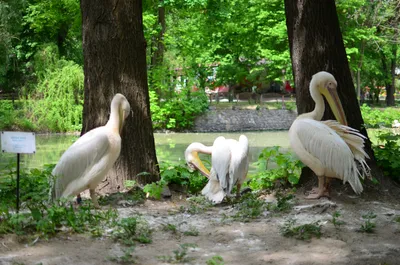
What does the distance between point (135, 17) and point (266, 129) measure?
24.4 meters

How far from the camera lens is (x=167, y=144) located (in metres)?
23.3

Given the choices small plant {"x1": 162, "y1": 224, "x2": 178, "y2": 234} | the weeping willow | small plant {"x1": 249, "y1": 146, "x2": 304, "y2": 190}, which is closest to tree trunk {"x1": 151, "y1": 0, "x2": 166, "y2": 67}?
the weeping willow

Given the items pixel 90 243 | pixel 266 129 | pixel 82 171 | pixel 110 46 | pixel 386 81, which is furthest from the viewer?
pixel 386 81

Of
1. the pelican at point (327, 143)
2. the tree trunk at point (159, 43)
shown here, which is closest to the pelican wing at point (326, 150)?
the pelican at point (327, 143)

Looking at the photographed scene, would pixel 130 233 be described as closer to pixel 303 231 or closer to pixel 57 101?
pixel 303 231

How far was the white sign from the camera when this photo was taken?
5055 millimetres

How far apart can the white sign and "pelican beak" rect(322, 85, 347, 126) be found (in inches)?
139

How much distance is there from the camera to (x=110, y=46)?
698 centimetres

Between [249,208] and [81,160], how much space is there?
2067mm

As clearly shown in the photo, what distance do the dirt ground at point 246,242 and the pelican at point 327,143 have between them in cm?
37

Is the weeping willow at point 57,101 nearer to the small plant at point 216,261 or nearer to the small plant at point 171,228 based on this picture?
the small plant at point 171,228

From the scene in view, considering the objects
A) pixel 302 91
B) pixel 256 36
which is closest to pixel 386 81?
pixel 256 36

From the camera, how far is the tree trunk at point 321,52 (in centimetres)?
691

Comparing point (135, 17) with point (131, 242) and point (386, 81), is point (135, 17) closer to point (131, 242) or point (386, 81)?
point (131, 242)
